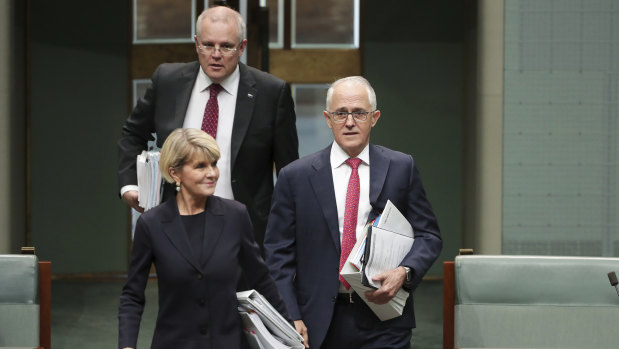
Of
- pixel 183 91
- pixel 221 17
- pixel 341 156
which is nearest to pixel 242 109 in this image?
pixel 183 91

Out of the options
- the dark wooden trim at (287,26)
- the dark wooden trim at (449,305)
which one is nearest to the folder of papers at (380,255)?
the dark wooden trim at (449,305)

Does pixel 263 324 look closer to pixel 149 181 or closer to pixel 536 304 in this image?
pixel 149 181

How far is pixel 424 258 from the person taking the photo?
290 cm

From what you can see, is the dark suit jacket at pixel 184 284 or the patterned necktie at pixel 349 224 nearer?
the dark suit jacket at pixel 184 284

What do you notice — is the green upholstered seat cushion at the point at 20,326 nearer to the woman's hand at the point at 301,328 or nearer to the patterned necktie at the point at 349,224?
the woman's hand at the point at 301,328

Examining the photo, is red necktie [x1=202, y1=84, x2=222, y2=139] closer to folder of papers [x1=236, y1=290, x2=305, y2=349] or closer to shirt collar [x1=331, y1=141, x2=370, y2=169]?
shirt collar [x1=331, y1=141, x2=370, y2=169]

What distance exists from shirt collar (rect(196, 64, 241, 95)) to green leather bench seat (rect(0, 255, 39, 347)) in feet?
2.86

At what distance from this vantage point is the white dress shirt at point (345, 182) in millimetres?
2936

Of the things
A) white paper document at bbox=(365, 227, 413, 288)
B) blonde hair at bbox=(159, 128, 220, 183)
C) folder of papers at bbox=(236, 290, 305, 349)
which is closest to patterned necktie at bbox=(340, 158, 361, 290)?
white paper document at bbox=(365, 227, 413, 288)

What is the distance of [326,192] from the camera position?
116 inches

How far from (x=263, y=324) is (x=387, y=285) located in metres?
0.42

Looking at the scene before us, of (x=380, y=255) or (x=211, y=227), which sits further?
(x=380, y=255)

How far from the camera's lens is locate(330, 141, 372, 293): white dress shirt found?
294 cm

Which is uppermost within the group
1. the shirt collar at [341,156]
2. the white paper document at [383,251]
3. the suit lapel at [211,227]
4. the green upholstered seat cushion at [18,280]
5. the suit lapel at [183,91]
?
the suit lapel at [183,91]
